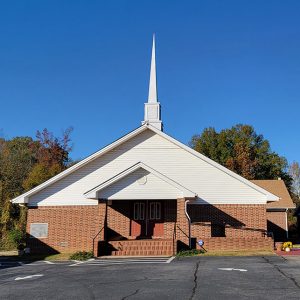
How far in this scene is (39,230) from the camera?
955 inches

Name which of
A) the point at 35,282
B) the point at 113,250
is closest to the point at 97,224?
the point at 113,250

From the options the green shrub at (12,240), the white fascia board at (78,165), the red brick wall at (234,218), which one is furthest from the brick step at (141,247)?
the green shrub at (12,240)

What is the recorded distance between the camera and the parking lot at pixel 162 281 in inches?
391

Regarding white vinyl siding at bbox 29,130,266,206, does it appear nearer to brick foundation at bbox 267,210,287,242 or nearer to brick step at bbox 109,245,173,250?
brick step at bbox 109,245,173,250

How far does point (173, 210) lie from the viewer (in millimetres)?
24062

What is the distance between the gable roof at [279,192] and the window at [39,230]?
18.1m

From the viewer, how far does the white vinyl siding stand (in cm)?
2395

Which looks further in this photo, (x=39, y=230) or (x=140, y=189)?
(x=39, y=230)

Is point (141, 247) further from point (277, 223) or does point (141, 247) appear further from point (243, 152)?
point (243, 152)

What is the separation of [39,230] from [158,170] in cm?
729

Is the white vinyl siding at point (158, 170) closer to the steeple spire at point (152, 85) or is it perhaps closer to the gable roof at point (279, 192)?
the steeple spire at point (152, 85)

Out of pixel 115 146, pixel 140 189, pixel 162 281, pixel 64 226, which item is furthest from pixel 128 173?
pixel 162 281

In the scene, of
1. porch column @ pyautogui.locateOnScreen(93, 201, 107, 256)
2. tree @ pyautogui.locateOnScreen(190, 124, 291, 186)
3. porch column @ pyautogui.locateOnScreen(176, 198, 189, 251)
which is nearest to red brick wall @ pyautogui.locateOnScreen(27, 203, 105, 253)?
porch column @ pyautogui.locateOnScreen(93, 201, 107, 256)

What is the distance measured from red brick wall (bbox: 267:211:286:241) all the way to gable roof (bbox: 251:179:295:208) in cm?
66
